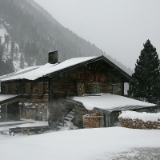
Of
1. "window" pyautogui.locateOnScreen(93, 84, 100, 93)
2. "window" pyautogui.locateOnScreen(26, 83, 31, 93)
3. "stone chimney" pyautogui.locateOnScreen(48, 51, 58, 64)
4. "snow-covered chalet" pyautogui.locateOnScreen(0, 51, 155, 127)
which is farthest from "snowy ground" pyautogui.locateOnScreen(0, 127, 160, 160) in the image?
"stone chimney" pyautogui.locateOnScreen(48, 51, 58, 64)

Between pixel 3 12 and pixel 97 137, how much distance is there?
15572 cm

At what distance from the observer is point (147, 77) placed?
28.9 meters

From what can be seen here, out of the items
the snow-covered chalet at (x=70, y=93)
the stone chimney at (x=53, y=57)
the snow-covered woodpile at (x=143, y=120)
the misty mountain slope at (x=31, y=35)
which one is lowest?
the snow-covered woodpile at (x=143, y=120)

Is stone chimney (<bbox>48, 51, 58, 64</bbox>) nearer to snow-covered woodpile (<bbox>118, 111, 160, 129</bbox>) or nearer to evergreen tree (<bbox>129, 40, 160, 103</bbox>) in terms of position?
evergreen tree (<bbox>129, 40, 160, 103</bbox>)

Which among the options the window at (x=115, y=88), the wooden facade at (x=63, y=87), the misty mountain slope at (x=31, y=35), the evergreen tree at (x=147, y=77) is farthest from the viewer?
A: the misty mountain slope at (x=31, y=35)

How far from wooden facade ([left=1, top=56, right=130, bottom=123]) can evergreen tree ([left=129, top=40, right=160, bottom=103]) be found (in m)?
3.03

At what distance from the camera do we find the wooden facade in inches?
861

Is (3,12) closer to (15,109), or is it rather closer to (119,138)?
(15,109)

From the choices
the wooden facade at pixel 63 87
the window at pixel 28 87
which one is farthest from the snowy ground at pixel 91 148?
the window at pixel 28 87

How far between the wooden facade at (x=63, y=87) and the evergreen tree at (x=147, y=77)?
3.03 metres

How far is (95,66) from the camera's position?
2466 centimetres

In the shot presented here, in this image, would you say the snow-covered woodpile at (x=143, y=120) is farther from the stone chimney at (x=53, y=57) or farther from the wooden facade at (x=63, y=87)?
the stone chimney at (x=53, y=57)

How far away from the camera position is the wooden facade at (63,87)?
2188 cm

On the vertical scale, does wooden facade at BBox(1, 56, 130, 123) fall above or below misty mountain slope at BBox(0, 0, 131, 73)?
below
